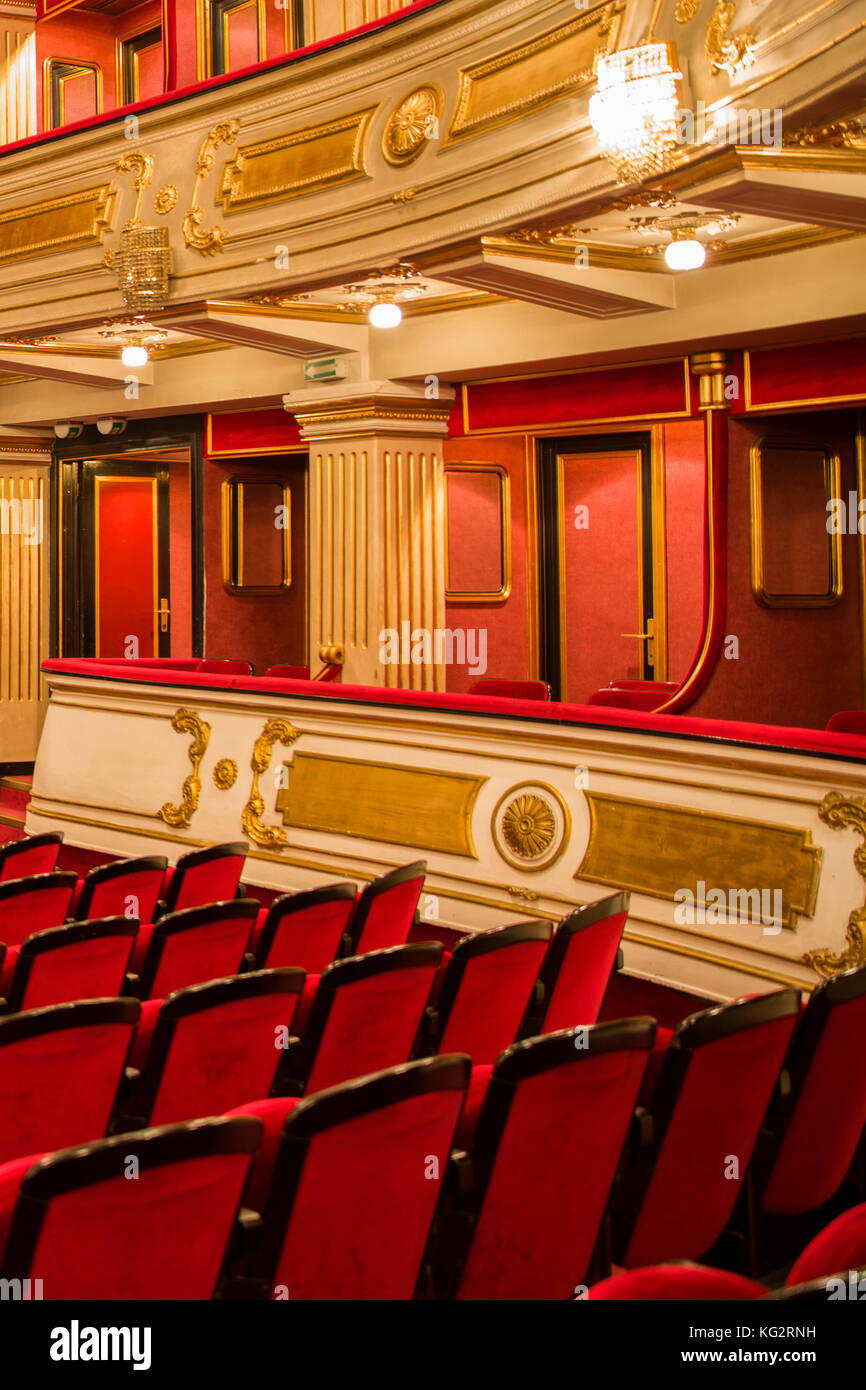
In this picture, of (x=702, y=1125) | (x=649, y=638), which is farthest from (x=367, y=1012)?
(x=649, y=638)

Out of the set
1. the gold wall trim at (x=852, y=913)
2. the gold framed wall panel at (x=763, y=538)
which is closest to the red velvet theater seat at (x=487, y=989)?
the gold wall trim at (x=852, y=913)

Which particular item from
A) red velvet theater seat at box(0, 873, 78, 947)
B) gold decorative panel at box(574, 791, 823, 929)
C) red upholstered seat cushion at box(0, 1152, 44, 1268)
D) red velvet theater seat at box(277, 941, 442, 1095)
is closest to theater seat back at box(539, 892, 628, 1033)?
red velvet theater seat at box(277, 941, 442, 1095)

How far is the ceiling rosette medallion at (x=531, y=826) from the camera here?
3.52 m

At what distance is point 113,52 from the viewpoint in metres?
8.30

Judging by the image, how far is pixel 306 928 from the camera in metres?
2.94

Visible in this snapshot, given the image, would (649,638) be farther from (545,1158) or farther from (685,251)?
(545,1158)

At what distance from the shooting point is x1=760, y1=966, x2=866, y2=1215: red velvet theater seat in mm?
1865

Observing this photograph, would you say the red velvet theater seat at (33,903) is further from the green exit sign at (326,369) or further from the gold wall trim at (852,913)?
the green exit sign at (326,369)

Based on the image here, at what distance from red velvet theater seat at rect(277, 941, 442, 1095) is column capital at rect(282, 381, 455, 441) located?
4.21 metres

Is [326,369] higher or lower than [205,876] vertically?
higher

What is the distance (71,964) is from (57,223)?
476cm

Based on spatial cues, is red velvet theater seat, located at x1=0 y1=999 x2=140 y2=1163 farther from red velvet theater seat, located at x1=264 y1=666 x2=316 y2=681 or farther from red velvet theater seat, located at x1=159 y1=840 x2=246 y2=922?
red velvet theater seat, located at x1=264 y1=666 x2=316 y2=681

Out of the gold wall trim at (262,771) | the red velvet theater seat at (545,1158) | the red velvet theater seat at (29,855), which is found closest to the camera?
the red velvet theater seat at (545,1158)

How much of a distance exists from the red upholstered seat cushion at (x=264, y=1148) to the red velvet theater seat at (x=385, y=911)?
3.84 ft
